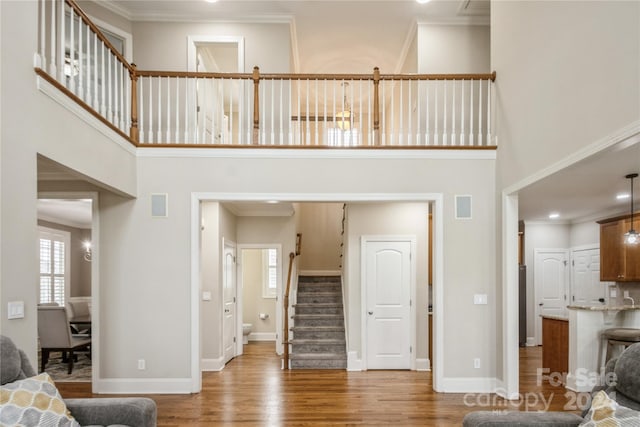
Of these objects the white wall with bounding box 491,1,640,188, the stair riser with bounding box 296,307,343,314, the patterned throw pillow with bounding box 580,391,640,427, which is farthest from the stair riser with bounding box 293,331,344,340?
the patterned throw pillow with bounding box 580,391,640,427

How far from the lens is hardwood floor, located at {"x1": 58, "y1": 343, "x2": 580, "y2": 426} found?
429 centimetres

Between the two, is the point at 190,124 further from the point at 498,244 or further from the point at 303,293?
the point at 498,244

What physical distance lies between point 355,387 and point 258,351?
3025mm

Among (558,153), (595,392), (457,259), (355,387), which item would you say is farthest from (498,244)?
(595,392)

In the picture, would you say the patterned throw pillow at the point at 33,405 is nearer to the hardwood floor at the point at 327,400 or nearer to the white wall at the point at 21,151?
the white wall at the point at 21,151

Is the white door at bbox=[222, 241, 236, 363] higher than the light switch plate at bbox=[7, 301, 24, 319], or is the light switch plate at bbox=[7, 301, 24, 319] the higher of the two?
the light switch plate at bbox=[7, 301, 24, 319]

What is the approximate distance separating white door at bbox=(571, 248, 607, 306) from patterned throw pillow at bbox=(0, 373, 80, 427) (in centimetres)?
854

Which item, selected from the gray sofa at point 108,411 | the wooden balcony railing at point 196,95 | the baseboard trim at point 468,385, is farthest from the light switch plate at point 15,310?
the baseboard trim at point 468,385

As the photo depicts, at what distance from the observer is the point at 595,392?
254 cm

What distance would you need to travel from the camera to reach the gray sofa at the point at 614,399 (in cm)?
233

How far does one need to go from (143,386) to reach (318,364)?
2.44 meters

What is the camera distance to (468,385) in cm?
517

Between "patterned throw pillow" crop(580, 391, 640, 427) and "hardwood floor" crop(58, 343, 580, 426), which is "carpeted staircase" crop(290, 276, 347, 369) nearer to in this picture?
"hardwood floor" crop(58, 343, 580, 426)

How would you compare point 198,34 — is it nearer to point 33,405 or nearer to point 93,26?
point 93,26
